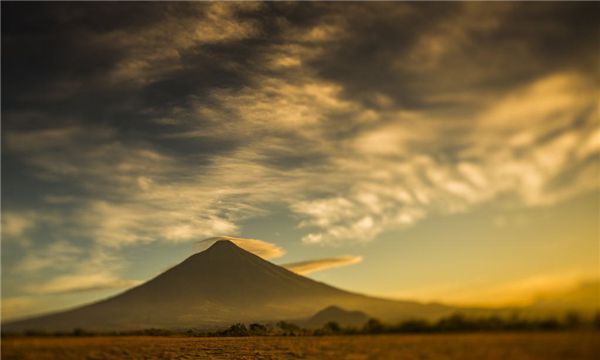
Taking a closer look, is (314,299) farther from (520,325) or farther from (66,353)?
(520,325)

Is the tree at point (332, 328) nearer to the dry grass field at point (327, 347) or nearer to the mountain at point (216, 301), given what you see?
the dry grass field at point (327, 347)

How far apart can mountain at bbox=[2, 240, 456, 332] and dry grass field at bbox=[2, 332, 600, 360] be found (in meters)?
17.3

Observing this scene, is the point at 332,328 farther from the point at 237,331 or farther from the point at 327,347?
the point at 237,331

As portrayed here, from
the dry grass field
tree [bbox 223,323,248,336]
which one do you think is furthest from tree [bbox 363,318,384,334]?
tree [bbox 223,323,248,336]

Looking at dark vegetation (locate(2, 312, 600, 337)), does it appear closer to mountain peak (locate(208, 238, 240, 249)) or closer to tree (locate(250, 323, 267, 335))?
tree (locate(250, 323, 267, 335))

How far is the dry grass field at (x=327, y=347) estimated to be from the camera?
11088 mm

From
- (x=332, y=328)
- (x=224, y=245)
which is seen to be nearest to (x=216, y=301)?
(x=224, y=245)

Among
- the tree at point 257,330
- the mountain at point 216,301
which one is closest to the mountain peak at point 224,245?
the mountain at point 216,301

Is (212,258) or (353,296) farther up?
(212,258)

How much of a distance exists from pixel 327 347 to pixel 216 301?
171ft

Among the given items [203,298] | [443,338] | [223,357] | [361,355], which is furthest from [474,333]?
[203,298]

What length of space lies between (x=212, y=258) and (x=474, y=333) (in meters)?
73.4

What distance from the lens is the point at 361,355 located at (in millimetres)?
16531

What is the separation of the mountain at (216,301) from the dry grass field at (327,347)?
17.3m
